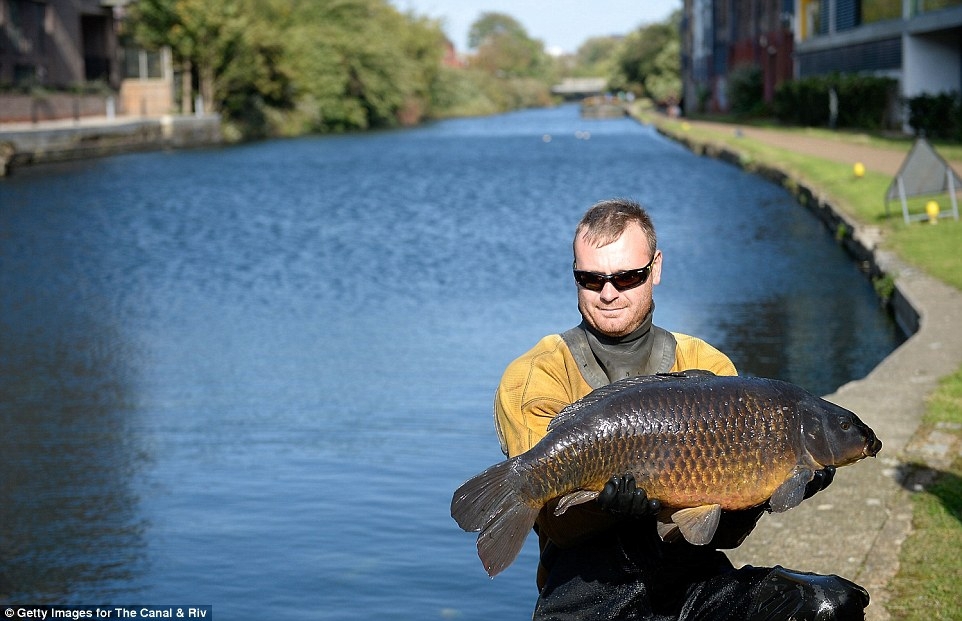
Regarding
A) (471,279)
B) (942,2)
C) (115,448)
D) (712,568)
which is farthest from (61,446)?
(942,2)

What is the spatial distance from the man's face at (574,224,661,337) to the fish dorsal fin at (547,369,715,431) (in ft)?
0.89

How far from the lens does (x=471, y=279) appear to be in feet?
63.6

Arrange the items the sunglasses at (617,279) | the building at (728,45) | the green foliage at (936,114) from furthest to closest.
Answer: the building at (728,45)
the green foliage at (936,114)
the sunglasses at (617,279)

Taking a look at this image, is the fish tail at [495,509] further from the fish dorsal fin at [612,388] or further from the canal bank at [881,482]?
the canal bank at [881,482]

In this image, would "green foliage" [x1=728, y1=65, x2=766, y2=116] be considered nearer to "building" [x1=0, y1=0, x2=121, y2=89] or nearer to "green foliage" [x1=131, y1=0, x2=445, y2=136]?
"green foliage" [x1=131, y1=0, x2=445, y2=136]

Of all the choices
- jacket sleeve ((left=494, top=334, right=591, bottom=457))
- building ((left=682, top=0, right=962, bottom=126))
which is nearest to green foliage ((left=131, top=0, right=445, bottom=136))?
building ((left=682, top=0, right=962, bottom=126))

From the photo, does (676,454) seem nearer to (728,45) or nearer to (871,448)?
(871,448)

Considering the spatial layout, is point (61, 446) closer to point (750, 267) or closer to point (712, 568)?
point (712, 568)

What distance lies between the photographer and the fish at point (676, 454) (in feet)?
12.1

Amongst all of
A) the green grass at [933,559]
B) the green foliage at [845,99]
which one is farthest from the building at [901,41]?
the green grass at [933,559]

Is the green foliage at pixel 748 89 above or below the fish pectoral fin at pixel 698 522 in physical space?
above

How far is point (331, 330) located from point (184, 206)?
16350mm

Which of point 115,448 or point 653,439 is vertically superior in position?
point 653,439

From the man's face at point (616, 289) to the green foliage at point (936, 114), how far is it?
105 ft
